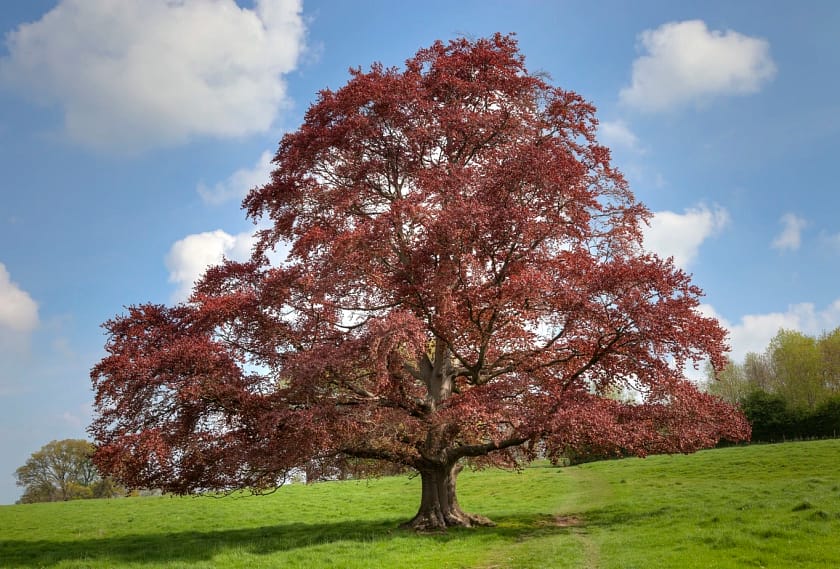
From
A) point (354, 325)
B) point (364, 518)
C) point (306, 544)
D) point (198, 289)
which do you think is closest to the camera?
point (306, 544)

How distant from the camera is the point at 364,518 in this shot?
25750 mm

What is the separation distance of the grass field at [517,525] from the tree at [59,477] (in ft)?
121

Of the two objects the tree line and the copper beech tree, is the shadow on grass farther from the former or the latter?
the tree line

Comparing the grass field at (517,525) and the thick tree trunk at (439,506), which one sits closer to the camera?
the grass field at (517,525)

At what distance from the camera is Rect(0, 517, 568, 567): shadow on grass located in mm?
17344

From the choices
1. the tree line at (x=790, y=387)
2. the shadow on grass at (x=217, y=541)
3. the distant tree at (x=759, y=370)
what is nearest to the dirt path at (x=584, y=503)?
the shadow on grass at (x=217, y=541)

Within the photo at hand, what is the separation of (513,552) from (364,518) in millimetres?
12224

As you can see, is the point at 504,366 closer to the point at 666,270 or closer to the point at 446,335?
the point at 446,335

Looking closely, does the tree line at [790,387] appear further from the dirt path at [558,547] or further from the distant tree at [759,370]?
the dirt path at [558,547]

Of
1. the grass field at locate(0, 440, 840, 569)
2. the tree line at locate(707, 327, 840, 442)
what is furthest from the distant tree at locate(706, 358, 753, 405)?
the grass field at locate(0, 440, 840, 569)

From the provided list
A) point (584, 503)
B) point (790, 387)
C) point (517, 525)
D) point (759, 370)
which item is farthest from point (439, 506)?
point (759, 370)

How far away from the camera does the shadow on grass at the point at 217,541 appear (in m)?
17.3

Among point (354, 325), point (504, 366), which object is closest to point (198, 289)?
point (354, 325)

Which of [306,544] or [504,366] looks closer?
[306,544]
